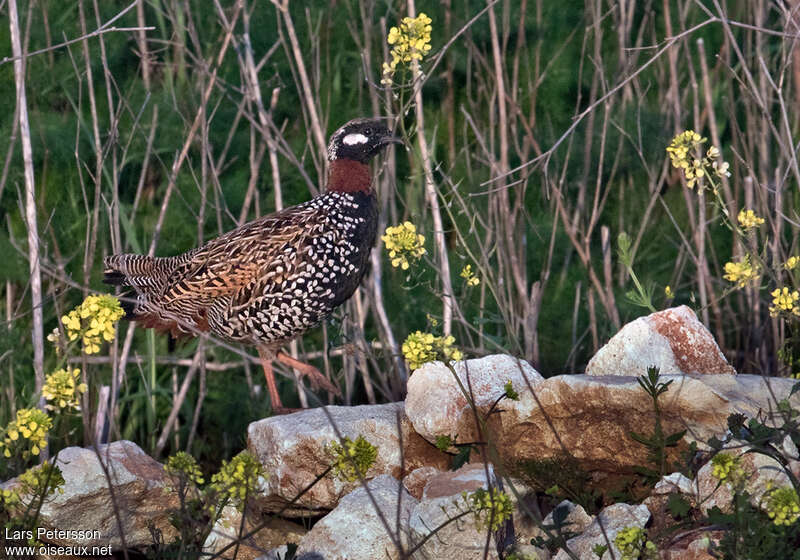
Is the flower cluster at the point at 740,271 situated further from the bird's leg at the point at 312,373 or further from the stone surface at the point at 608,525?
the bird's leg at the point at 312,373

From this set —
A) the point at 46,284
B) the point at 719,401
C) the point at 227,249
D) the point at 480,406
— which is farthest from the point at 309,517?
the point at 46,284

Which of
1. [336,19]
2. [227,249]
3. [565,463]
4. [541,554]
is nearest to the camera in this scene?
[541,554]

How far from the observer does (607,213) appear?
19.7ft

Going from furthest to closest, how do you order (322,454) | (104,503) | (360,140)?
(360,140) → (104,503) → (322,454)

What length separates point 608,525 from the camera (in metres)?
3.48

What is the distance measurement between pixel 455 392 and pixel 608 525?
0.81m

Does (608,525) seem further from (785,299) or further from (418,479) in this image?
(785,299)

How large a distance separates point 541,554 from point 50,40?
3941mm

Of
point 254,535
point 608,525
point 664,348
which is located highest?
point 664,348

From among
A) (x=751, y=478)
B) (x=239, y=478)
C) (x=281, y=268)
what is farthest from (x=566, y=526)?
(x=281, y=268)

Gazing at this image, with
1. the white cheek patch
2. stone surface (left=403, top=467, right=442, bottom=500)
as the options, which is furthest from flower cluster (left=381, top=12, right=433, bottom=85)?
stone surface (left=403, top=467, right=442, bottom=500)

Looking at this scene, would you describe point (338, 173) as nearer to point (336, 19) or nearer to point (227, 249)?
point (227, 249)

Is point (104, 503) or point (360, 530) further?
point (104, 503)

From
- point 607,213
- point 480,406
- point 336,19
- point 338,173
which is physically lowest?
point 480,406
